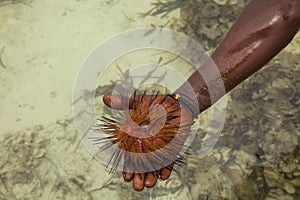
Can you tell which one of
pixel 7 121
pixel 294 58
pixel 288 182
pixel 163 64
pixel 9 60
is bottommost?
pixel 288 182

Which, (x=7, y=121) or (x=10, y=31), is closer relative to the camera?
(x=7, y=121)

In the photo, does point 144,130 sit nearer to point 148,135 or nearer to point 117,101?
point 148,135

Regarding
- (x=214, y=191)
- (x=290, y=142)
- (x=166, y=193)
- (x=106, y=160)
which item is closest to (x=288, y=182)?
(x=290, y=142)

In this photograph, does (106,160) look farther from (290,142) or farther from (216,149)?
(290,142)

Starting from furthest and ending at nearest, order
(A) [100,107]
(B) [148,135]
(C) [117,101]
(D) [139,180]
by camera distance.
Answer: (A) [100,107] → (C) [117,101] → (D) [139,180] → (B) [148,135]

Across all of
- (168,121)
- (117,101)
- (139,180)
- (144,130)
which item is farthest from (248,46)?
(139,180)

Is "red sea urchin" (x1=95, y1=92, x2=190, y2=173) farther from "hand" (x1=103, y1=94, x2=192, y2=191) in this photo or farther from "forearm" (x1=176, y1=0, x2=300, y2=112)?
"forearm" (x1=176, y1=0, x2=300, y2=112)

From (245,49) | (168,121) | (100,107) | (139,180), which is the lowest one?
(139,180)
